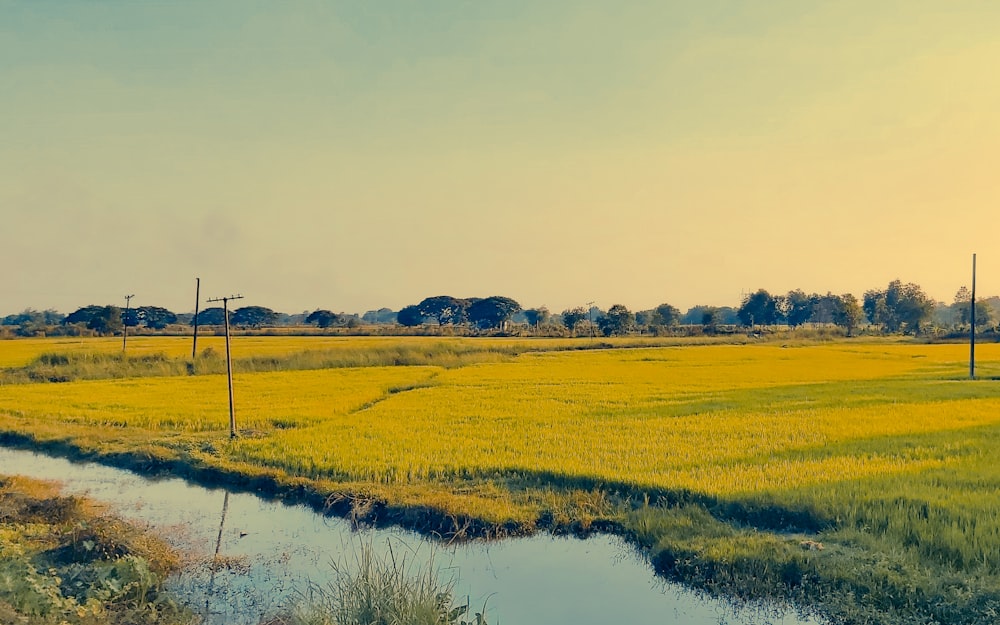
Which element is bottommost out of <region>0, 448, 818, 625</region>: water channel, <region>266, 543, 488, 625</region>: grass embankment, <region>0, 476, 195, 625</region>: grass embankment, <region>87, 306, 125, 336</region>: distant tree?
<region>0, 448, 818, 625</region>: water channel

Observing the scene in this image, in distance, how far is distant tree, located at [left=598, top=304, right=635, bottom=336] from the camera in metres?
85.2

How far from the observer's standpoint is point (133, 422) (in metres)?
16.2

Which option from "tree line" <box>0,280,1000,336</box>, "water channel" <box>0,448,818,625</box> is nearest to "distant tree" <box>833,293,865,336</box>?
"tree line" <box>0,280,1000,336</box>

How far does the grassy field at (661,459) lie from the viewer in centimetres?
667

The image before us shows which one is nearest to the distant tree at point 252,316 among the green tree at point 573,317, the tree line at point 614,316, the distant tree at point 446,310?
the tree line at point 614,316

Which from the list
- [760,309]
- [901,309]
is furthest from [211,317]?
[901,309]

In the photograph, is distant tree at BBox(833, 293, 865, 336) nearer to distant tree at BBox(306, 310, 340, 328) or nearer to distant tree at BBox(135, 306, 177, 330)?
distant tree at BBox(306, 310, 340, 328)

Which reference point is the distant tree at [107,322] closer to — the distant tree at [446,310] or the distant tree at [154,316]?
the distant tree at [154,316]

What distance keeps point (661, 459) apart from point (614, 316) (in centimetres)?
7665

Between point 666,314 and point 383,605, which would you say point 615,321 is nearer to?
point 666,314

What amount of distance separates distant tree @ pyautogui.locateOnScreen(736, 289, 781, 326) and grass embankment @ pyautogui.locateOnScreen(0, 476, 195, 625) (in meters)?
104

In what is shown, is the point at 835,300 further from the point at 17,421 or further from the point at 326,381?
the point at 17,421

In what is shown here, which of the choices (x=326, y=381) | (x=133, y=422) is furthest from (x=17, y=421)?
(x=326, y=381)

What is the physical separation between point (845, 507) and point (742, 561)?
6.81 ft
